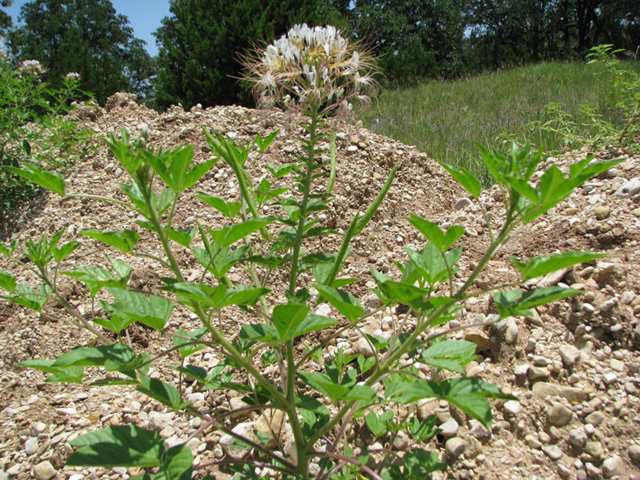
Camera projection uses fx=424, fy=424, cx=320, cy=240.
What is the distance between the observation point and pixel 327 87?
3.71 ft

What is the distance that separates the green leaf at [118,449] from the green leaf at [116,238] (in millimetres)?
329

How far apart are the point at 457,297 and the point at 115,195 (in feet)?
9.77

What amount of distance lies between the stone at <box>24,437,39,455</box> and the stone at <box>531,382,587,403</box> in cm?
172

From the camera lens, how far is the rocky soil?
128 cm

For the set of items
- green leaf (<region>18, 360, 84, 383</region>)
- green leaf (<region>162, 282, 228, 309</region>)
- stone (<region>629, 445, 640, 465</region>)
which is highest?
green leaf (<region>162, 282, 228, 309</region>)

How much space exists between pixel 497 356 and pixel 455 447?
443mm

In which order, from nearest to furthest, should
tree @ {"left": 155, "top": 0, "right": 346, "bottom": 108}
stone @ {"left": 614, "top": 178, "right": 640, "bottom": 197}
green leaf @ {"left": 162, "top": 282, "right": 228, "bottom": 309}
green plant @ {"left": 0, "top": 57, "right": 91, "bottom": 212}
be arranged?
1. green leaf @ {"left": 162, "top": 282, "right": 228, "bottom": 309}
2. stone @ {"left": 614, "top": 178, "right": 640, "bottom": 197}
3. green plant @ {"left": 0, "top": 57, "right": 91, "bottom": 212}
4. tree @ {"left": 155, "top": 0, "right": 346, "bottom": 108}

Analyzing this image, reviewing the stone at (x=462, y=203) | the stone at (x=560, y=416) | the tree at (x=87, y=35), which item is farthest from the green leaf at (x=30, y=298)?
the tree at (x=87, y=35)

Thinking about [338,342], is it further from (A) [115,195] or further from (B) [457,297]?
(A) [115,195]

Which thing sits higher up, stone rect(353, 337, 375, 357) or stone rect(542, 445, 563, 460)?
stone rect(353, 337, 375, 357)

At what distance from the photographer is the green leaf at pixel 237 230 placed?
2.45 ft

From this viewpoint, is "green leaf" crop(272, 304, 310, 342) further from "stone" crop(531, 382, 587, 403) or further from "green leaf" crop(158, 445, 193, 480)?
"stone" crop(531, 382, 587, 403)

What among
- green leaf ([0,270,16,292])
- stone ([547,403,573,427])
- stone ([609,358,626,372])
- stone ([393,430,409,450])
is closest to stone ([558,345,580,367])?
stone ([609,358,626,372])

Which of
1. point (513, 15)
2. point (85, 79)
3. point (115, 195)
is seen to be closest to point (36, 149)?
point (115, 195)
